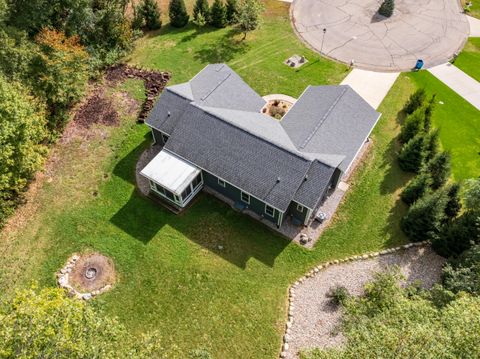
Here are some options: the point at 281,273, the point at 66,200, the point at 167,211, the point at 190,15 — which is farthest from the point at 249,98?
the point at 190,15

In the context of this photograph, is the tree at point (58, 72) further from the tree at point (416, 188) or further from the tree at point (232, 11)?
the tree at point (416, 188)

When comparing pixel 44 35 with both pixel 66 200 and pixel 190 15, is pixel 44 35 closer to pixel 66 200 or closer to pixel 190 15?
pixel 66 200

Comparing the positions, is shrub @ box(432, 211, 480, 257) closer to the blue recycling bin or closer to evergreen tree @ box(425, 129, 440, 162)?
evergreen tree @ box(425, 129, 440, 162)

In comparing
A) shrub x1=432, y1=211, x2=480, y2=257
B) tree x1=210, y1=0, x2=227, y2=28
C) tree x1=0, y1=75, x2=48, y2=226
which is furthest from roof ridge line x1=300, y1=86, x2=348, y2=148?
tree x1=0, y1=75, x2=48, y2=226

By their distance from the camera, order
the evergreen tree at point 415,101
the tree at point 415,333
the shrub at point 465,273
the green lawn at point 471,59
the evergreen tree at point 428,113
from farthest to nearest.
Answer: the green lawn at point 471,59
the evergreen tree at point 415,101
the evergreen tree at point 428,113
the shrub at point 465,273
the tree at point 415,333

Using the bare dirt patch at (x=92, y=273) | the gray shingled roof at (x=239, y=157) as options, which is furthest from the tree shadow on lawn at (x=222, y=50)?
the bare dirt patch at (x=92, y=273)
